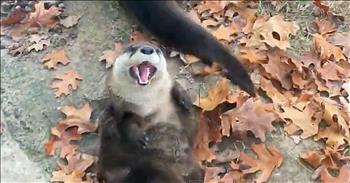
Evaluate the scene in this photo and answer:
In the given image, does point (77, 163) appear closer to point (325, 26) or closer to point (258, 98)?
point (258, 98)

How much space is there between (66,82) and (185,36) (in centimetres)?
77

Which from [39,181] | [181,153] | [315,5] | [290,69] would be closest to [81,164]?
[39,181]

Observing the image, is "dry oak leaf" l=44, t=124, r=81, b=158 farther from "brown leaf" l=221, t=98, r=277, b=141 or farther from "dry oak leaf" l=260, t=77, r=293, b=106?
"dry oak leaf" l=260, t=77, r=293, b=106

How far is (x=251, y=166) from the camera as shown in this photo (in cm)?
385

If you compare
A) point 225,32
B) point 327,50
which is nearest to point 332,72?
point 327,50

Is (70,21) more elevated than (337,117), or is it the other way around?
(337,117)

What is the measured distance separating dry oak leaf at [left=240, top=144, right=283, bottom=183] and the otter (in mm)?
288

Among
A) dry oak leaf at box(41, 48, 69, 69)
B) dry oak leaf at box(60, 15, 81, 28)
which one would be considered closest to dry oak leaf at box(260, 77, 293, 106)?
dry oak leaf at box(41, 48, 69, 69)

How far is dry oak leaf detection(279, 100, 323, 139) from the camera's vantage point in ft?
13.0

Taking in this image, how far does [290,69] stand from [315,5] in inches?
26.0

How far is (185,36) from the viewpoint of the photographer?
13.3 feet

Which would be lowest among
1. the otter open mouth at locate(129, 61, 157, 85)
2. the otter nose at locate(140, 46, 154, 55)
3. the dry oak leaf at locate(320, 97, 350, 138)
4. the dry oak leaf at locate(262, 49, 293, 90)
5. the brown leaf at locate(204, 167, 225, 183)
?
the brown leaf at locate(204, 167, 225, 183)

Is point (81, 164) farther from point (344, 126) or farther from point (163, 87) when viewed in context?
point (344, 126)

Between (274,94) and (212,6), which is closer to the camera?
(274,94)
